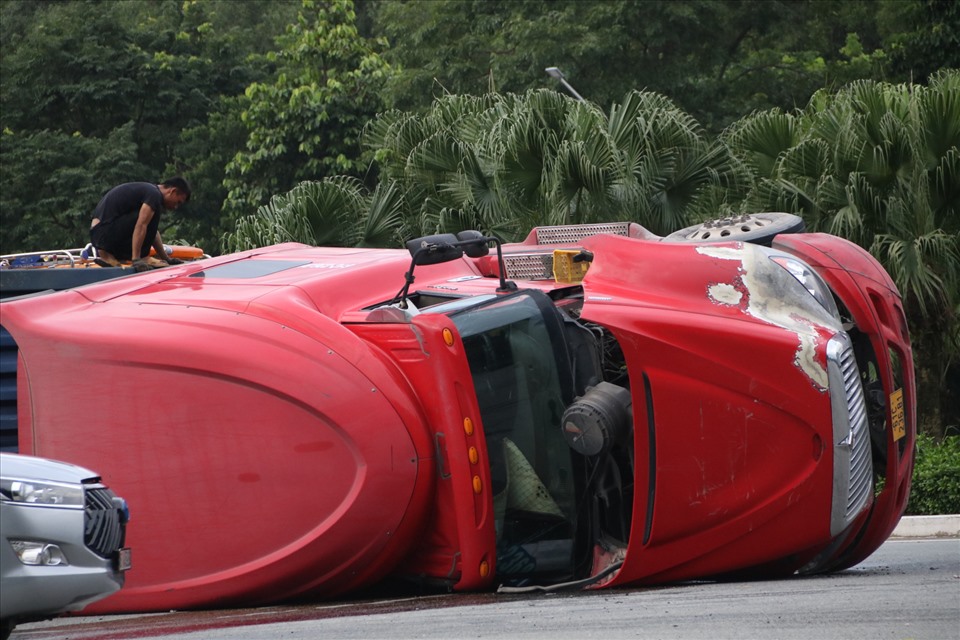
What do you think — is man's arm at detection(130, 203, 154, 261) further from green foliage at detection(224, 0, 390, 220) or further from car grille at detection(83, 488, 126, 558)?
green foliage at detection(224, 0, 390, 220)

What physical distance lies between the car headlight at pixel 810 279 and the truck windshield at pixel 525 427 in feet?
3.78

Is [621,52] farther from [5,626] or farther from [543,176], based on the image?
[5,626]

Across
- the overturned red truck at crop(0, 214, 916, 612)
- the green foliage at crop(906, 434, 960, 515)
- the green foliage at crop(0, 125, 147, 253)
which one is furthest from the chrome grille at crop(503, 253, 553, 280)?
the green foliage at crop(0, 125, 147, 253)

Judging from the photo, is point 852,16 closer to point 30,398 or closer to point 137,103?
point 137,103

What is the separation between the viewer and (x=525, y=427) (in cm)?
626

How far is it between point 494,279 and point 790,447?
83.3 inches

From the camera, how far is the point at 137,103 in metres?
31.9

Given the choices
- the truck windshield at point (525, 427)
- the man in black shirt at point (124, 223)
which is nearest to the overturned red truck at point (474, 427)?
the truck windshield at point (525, 427)

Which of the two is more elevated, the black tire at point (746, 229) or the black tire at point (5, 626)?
the black tire at point (746, 229)

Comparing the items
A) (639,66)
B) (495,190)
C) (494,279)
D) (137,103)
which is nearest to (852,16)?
(639,66)

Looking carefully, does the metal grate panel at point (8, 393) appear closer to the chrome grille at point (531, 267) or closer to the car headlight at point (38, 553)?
the car headlight at point (38, 553)

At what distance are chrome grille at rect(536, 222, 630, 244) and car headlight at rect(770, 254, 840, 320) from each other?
166cm

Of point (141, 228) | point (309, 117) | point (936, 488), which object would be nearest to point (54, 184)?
point (309, 117)

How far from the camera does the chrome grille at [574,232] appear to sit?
320 inches
